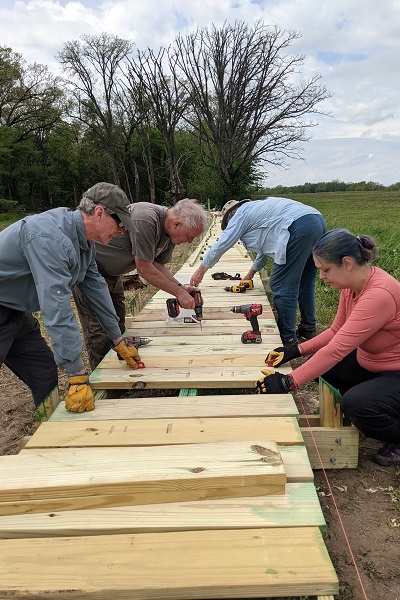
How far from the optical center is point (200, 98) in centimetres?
2625

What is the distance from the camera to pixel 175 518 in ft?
5.57

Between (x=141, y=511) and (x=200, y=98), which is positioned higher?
(x=200, y=98)

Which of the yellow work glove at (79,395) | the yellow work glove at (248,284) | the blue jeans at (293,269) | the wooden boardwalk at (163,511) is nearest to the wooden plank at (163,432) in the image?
Answer: the wooden boardwalk at (163,511)

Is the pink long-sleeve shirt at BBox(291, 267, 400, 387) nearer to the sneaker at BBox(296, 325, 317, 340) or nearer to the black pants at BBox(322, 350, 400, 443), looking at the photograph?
the black pants at BBox(322, 350, 400, 443)

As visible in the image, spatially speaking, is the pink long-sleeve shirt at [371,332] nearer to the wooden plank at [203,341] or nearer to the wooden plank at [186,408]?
the wooden plank at [186,408]

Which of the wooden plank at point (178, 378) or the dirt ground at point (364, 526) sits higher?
the wooden plank at point (178, 378)

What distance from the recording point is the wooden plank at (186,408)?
2.54 m

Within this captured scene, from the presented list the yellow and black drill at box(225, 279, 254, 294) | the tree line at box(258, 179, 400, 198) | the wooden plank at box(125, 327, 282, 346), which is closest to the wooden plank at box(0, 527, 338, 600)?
the wooden plank at box(125, 327, 282, 346)

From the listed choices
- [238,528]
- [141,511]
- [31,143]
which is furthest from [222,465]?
[31,143]

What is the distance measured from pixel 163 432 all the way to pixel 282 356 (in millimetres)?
1143

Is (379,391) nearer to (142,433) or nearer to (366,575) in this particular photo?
(366,575)

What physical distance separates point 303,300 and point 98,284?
2.91 meters

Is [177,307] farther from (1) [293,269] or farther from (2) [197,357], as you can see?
(1) [293,269]

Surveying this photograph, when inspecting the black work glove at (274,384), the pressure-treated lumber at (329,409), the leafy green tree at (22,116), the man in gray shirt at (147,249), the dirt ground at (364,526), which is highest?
the leafy green tree at (22,116)
